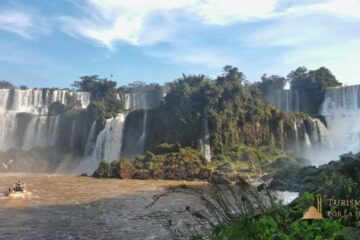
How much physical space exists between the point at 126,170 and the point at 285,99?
37.4 metres

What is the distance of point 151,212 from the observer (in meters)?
20.1

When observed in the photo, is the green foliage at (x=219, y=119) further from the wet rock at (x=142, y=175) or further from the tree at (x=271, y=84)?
the tree at (x=271, y=84)

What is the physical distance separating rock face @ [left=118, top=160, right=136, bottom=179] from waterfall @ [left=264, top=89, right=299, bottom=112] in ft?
115

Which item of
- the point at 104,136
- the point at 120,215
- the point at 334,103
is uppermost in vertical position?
the point at 334,103

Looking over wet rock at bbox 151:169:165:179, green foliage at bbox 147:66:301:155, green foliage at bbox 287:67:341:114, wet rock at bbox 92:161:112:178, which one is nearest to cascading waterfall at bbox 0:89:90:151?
green foliage at bbox 147:66:301:155

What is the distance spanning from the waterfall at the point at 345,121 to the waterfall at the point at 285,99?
9.06m

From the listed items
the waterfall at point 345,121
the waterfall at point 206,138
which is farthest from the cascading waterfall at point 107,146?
the waterfall at point 345,121

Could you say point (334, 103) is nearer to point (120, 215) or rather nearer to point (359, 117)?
point (359, 117)

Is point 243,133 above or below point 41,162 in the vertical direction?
above

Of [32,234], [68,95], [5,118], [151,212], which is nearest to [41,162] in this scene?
[5,118]

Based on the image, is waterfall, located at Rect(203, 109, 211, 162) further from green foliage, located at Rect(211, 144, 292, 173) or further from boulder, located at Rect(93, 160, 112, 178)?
boulder, located at Rect(93, 160, 112, 178)

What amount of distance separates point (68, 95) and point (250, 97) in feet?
110

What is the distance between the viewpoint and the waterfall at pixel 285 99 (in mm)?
70656

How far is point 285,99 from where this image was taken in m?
72.2
